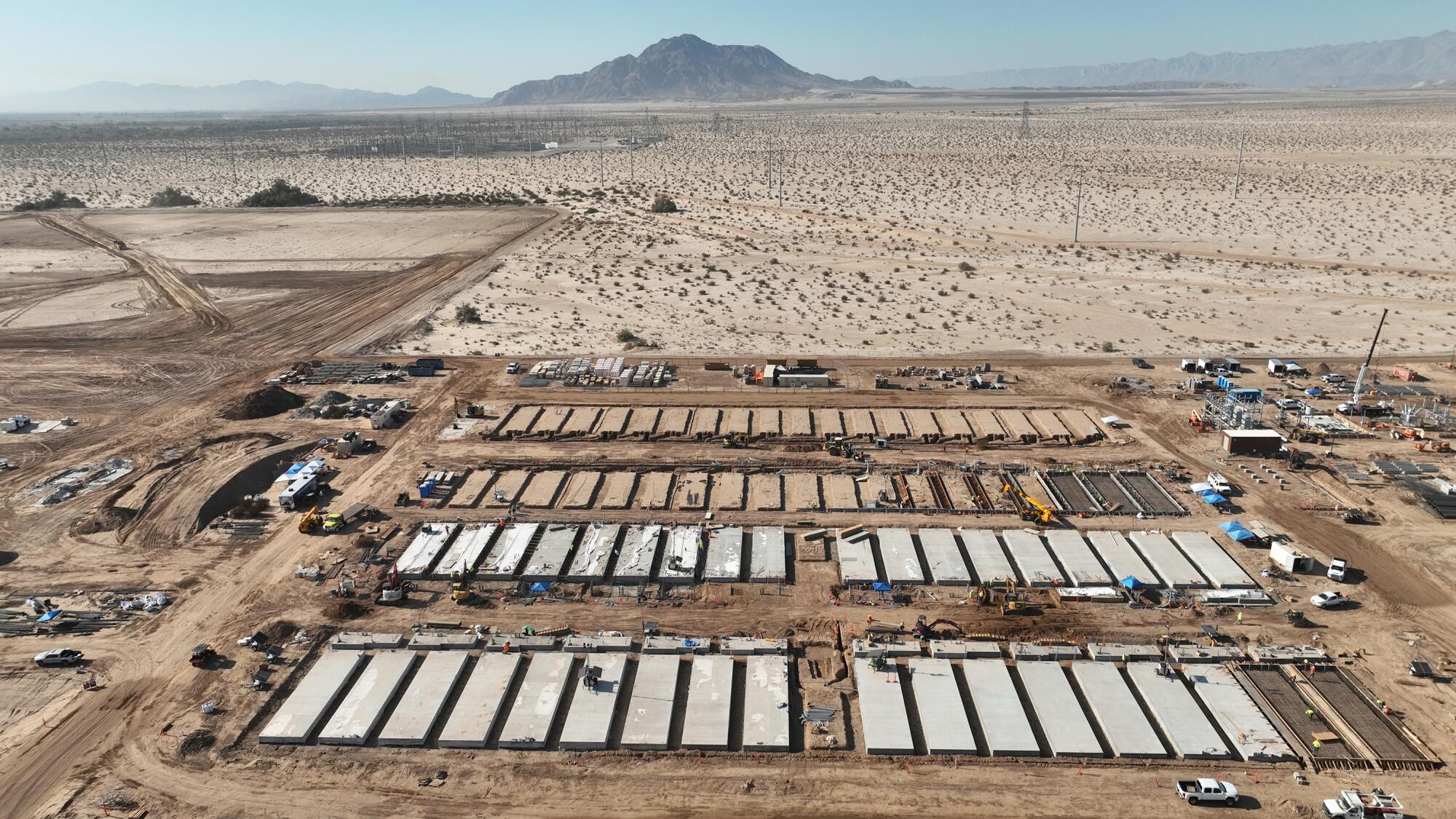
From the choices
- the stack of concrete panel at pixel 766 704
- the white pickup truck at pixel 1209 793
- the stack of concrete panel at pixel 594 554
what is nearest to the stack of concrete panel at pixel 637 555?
the stack of concrete panel at pixel 594 554

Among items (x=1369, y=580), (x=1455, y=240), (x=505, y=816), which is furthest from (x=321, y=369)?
(x=1455, y=240)

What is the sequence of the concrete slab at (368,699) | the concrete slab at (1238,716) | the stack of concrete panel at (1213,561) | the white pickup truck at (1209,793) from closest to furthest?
the white pickup truck at (1209,793) → the concrete slab at (1238,716) → the concrete slab at (368,699) → the stack of concrete panel at (1213,561)

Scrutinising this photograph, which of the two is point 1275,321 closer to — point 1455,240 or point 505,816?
point 1455,240

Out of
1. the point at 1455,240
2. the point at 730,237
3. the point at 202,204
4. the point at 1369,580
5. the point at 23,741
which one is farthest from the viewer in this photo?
the point at 202,204

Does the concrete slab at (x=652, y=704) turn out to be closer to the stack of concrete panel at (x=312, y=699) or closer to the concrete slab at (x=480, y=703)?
the concrete slab at (x=480, y=703)

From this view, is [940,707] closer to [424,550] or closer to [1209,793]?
[1209,793]

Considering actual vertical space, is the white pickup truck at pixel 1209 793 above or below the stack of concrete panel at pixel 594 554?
below

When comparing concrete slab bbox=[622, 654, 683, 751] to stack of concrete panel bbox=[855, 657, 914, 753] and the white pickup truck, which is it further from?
the white pickup truck

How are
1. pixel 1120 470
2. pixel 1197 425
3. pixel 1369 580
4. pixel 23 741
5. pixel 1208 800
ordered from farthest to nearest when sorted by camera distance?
pixel 1197 425 → pixel 1120 470 → pixel 1369 580 → pixel 23 741 → pixel 1208 800
